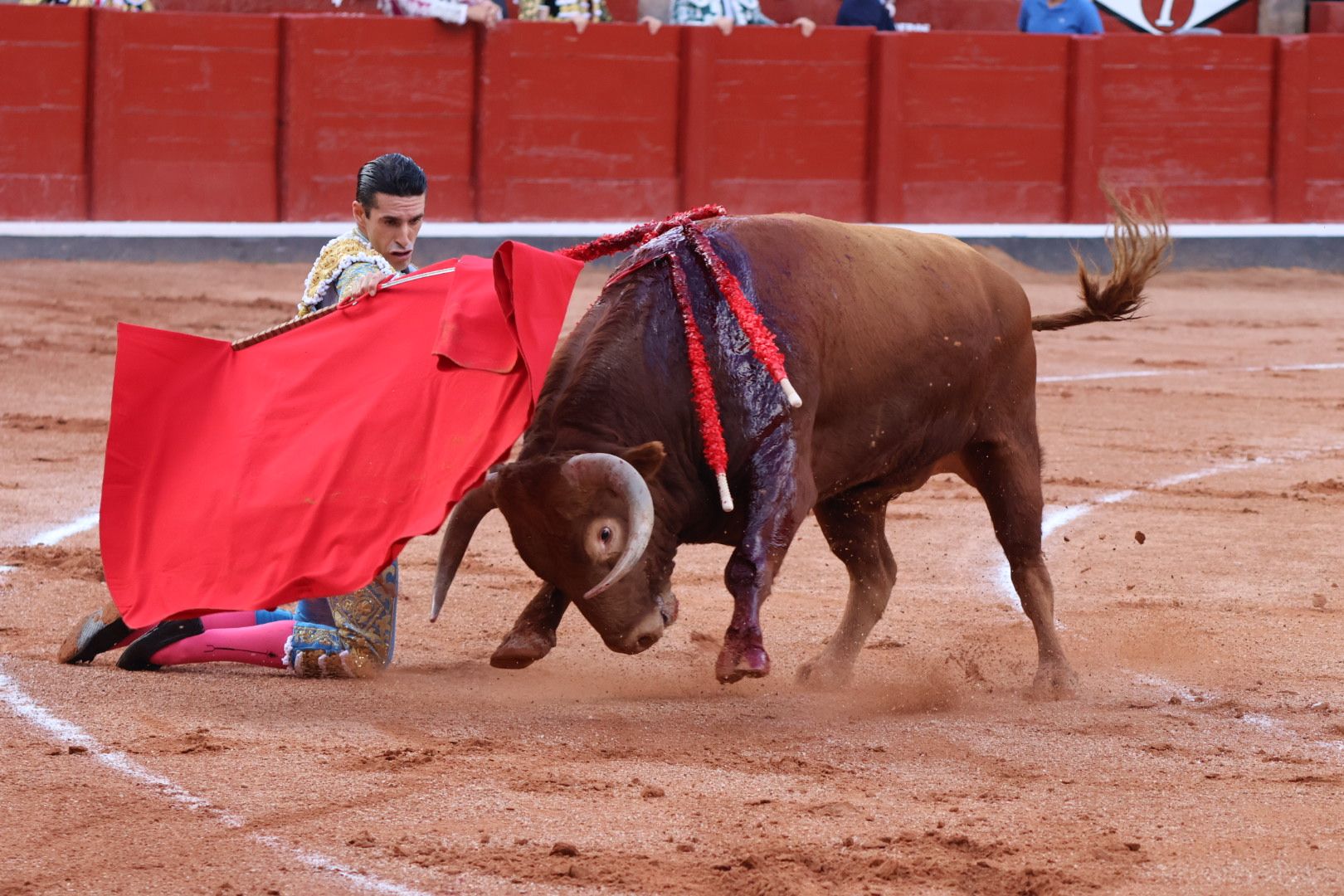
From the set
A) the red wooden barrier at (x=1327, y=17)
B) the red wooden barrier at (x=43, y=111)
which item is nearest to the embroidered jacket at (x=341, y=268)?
the red wooden barrier at (x=43, y=111)

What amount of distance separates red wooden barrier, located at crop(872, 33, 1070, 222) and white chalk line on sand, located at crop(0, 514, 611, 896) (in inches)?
322

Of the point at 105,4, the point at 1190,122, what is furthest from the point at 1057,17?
the point at 105,4

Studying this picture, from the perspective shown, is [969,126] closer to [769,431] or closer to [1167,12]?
[1167,12]

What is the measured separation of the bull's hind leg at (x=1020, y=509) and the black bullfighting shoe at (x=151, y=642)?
5.09 feet

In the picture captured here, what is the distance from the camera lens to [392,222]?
3.42 meters

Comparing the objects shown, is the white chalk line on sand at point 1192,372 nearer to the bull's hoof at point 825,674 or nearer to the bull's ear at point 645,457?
the bull's hoof at point 825,674

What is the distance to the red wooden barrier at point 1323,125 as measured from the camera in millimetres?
11844

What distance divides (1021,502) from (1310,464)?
2.98 metres

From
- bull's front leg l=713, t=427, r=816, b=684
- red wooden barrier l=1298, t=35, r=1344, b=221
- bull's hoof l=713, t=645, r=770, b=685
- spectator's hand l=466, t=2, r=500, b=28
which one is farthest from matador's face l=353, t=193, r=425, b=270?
red wooden barrier l=1298, t=35, r=1344, b=221

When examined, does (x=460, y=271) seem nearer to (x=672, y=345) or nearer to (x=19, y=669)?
(x=672, y=345)

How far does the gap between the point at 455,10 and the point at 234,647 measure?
6.78 m

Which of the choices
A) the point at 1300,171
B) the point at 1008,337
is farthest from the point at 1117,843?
the point at 1300,171

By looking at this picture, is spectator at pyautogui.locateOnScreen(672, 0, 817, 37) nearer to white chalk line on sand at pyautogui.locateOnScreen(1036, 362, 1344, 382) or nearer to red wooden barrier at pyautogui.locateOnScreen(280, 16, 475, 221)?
red wooden barrier at pyautogui.locateOnScreen(280, 16, 475, 221)

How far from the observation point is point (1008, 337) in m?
3.69
